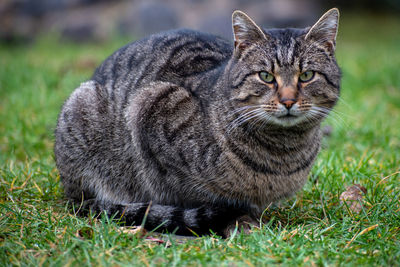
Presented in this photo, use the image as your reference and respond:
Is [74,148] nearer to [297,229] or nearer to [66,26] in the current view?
[297,229]

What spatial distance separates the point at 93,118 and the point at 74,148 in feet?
0.87

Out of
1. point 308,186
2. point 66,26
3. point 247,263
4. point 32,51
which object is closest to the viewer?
point 247,263

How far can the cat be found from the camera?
2.82m

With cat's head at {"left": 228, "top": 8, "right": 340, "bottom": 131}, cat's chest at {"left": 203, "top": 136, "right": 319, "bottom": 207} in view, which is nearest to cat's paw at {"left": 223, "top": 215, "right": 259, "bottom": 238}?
cat's chest at {"left": 203, "top": 136, "right": 319, "bottom": 207}

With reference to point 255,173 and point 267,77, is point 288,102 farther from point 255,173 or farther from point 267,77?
point 255,173

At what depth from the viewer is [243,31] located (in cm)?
296

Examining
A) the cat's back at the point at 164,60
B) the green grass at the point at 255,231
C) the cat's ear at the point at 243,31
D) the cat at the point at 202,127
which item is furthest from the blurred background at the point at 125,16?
the cat's ear at the point at 243,31

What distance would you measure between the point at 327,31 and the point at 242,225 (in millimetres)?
1384

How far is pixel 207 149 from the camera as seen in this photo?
297cm

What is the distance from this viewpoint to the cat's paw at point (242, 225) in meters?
2.80

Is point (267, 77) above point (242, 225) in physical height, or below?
above

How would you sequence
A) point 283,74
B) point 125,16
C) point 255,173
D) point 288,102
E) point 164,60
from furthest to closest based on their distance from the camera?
point 125,16 → point 164,60 → point 255,173 → point 283,74 → point 288,102

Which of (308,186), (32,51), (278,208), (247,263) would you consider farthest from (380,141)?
(32,51)

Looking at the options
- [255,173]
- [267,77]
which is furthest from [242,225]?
[267,77]
